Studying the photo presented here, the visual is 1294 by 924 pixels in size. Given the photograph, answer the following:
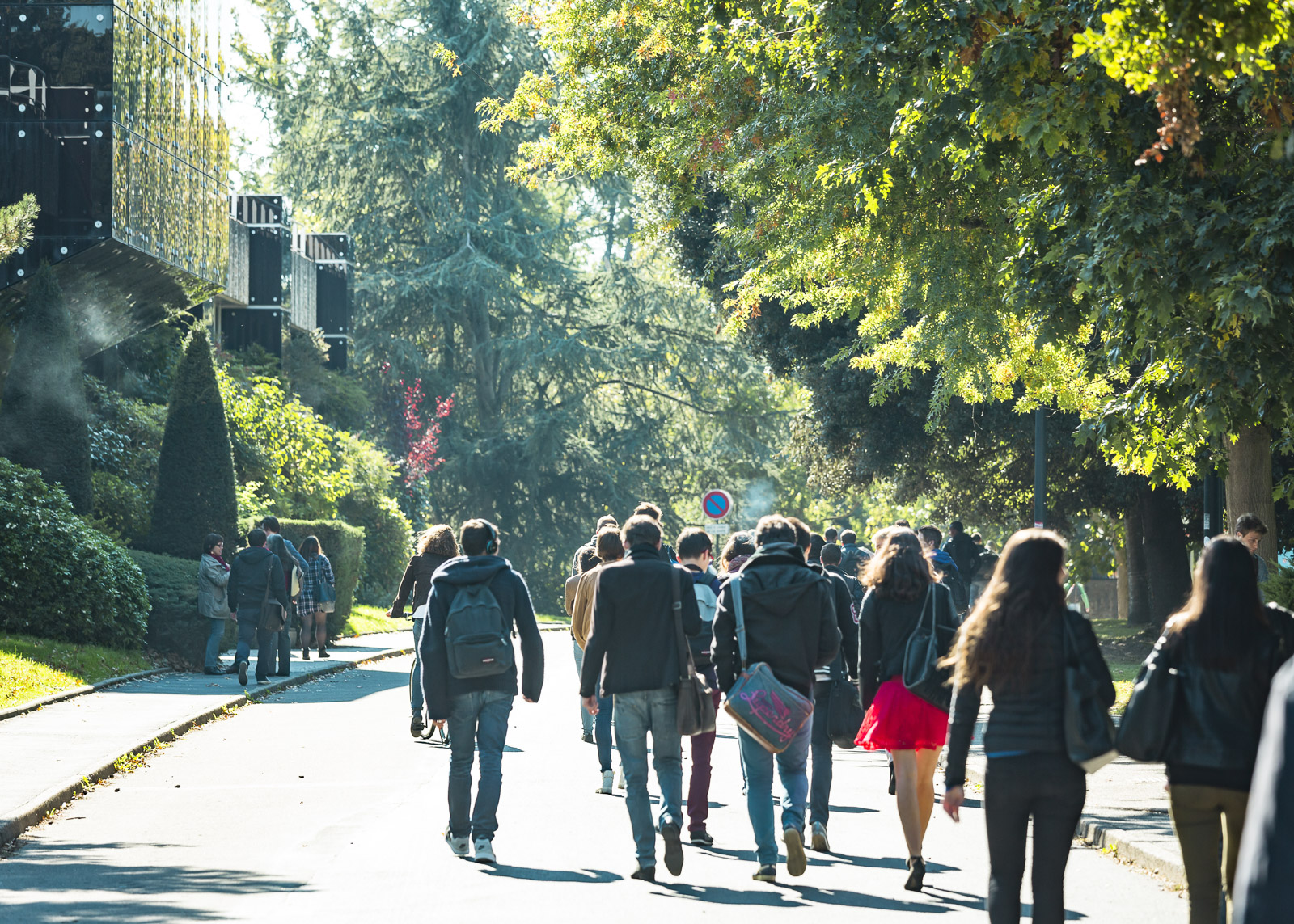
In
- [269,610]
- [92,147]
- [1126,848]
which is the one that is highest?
[92,147]

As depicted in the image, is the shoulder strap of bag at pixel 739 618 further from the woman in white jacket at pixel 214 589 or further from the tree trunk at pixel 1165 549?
the tree trunk at pixel 1165 549

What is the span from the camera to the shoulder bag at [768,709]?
784 cm

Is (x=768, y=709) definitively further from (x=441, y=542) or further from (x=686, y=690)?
(x=441, y=542)

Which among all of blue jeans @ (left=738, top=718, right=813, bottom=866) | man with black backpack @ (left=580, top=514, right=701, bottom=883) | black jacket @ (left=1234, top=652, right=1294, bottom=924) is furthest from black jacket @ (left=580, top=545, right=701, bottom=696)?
black jacket @ (left=1234, top=652, right=1294, bottom=924)

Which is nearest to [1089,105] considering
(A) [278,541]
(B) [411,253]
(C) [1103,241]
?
(C) [1103,241]

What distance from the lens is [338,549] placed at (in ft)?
94.5

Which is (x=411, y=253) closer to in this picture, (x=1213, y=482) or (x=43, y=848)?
(x=1213, y=482)

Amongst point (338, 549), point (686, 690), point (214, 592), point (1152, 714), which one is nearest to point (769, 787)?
point (686, 690)

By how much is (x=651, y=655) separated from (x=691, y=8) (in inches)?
342

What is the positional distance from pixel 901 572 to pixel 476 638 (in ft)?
7.46

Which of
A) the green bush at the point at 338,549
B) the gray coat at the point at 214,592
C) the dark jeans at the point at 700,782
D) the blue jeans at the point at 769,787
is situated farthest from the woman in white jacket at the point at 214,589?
the blue jeans at the point at 769,787

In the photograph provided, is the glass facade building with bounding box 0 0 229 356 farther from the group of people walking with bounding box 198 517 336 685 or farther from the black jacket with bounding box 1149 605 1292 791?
the black jacket with bounding box 1149 605 1292 791

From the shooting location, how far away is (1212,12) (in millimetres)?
5777

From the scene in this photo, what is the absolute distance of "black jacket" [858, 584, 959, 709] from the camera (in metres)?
8.02
